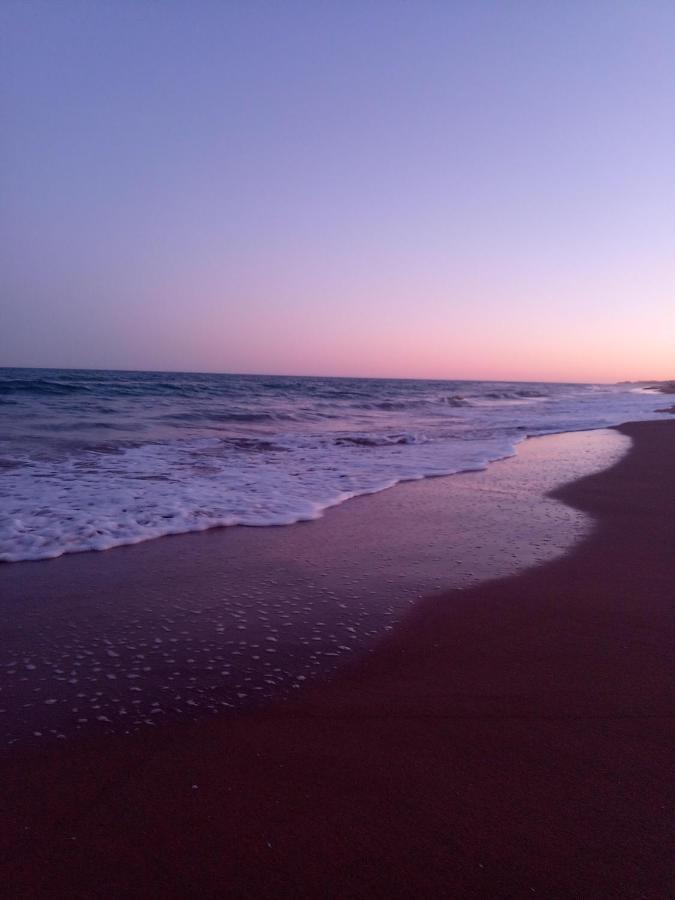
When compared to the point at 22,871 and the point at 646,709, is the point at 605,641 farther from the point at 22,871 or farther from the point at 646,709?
the point at 22,871

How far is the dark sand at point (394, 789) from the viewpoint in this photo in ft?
5.61

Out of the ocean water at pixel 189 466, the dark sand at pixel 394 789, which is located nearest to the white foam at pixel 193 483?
the ocean water at pixel 189 466

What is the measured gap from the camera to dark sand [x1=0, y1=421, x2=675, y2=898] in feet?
5.61

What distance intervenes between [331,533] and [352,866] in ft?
12.0

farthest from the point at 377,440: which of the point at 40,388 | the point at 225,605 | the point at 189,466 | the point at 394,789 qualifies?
the point at 40,388

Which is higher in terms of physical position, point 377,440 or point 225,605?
point 377,440

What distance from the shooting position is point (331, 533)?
537cm

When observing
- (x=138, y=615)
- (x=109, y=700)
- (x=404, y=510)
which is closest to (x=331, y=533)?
(x=404, y=510)

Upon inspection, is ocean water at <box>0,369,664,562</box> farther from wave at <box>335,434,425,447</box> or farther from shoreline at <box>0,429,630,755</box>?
shoreline at <box>0,429,630,755</box>

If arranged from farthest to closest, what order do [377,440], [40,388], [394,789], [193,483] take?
[40,388], [377,440], [193,483], [394,789]

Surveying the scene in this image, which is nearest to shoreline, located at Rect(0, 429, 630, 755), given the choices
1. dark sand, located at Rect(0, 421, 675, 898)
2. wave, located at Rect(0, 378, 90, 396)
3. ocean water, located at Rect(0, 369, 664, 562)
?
dark sand, located at Rect(0, 421, 675, 898)

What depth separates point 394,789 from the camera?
205 centimetres

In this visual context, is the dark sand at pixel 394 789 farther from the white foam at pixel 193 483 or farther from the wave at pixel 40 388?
the wave at pixel 40 388

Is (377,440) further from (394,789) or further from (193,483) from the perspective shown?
(394,789)
